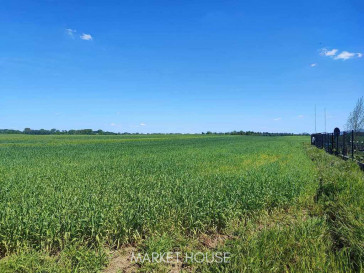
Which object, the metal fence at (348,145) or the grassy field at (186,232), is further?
the metal fence at (348,145)

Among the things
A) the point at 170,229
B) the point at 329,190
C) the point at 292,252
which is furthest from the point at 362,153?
the point at 170,229

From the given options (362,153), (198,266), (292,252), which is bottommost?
(198,266)

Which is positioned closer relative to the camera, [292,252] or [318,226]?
[292,252]

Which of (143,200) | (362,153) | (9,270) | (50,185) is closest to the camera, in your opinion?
(9,270)

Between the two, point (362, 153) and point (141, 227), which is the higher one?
point (362, 153)

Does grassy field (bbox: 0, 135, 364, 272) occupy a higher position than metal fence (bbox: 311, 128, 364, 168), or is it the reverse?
metal fence (bbox: 311, 128, 364, 168)

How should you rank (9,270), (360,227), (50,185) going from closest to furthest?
(9,270) < (360,227) < (50,185)

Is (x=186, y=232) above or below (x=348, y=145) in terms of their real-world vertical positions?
below

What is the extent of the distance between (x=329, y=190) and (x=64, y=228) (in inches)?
294

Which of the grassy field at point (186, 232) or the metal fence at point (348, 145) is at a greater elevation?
the metal fence at point (348, 145)

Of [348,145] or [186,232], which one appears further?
[348,145]

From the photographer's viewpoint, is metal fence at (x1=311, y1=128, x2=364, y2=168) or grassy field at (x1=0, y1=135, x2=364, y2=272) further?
metal fence at (x1=311, y1=128, x2=364, y2=168)

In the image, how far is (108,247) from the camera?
147 inches

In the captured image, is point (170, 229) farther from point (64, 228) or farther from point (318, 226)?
point (318, 226)
